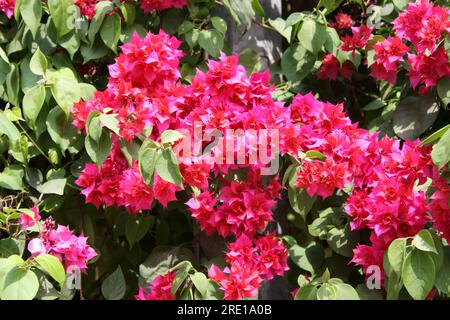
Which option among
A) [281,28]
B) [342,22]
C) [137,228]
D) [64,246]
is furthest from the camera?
[342,22]

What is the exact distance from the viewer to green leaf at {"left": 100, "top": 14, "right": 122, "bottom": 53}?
1.91 m

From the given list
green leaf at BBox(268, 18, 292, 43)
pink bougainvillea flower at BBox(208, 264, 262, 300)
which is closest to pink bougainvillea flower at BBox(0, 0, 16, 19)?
green leaf at BBox(268, 18, 292, 43)

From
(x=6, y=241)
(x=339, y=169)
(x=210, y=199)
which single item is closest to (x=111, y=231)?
(x=6, y=241)

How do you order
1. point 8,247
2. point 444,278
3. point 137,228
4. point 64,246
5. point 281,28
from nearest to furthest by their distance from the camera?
1. point 444,278
2. point 64,246
3. point 8,247
4. point 137,228
5. point 281,28

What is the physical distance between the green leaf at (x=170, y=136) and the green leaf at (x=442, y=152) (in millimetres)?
455

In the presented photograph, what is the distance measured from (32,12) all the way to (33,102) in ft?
0.75

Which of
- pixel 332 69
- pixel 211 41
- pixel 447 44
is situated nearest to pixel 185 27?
pixel 211 41

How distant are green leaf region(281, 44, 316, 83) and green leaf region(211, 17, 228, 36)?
162 mm

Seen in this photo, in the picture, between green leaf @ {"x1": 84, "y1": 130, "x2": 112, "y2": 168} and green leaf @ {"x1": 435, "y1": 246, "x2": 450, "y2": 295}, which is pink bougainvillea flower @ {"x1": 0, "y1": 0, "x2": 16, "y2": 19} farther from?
green leaf @ {"x1": 435, "y1": 246, "x2": 450, "y2": 295}

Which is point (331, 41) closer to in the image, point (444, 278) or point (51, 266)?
point (444, 278)

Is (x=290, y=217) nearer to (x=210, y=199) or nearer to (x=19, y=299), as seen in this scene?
(x=210, y=199)

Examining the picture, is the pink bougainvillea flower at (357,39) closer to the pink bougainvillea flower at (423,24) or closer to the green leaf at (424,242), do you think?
the pink bougainvillea flower at (423,24)

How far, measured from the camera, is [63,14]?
1.90m

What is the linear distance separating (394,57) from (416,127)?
6.5 inches
